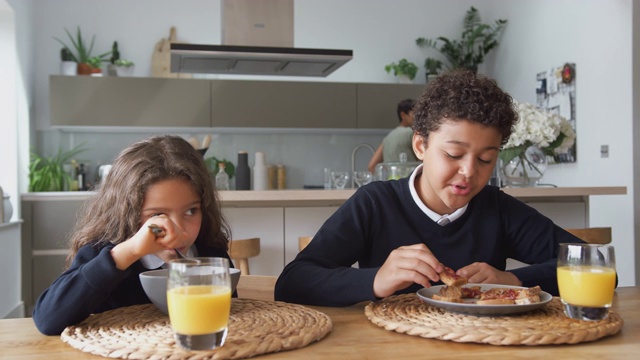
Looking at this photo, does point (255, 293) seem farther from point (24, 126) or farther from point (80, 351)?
point (24, 126)

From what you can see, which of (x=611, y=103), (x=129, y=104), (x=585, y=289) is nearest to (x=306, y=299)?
(x=585, y=289)

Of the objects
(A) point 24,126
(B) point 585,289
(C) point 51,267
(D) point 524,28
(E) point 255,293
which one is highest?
(D) point 524,28

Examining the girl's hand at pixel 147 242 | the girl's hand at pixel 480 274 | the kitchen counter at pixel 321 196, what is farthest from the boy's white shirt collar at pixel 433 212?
the kitchen counter at pixel 321 196

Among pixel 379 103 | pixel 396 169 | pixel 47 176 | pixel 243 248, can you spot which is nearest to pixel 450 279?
pixel 243 248

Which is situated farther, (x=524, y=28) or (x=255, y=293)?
(x=524, y=28)

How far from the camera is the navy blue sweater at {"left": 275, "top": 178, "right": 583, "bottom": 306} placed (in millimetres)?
1429

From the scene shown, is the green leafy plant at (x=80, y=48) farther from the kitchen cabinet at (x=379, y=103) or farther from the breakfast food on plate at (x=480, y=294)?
the breakfast food on plate at (x=480, y=294)

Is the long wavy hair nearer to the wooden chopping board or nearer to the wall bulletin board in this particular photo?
the wall bulletin board

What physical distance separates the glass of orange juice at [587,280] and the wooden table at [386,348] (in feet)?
0.17

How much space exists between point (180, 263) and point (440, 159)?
688 mm

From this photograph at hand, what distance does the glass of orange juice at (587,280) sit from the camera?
3.23 feet

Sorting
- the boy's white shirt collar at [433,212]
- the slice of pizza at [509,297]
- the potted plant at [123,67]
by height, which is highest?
the potted plant at [123,67]

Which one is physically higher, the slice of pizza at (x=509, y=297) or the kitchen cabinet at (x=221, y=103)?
the kitchen cabinet at (x=221, y=103)

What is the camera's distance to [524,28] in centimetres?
552
